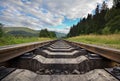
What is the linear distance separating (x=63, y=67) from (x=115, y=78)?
1.40 meters

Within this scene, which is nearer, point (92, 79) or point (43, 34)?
point (92, 79)

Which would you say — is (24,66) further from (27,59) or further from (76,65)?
(76,65)

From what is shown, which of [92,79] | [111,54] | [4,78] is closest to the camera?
[4,78]

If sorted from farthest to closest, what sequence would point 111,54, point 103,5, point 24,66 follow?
1. point 103,5
2. point 24,66
3. point 111,54

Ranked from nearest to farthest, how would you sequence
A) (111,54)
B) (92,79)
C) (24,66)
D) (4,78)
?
(4,78)
(92,79)
(111,54)
(24,66)

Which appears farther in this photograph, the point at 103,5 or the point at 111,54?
the point at 103,5

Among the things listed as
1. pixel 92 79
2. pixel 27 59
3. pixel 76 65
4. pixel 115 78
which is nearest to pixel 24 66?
pixel 27 59

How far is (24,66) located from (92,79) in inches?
61.6

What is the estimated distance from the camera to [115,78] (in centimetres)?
209

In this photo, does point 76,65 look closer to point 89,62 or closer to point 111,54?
point 89,62

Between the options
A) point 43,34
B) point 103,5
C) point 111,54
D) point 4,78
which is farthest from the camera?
point 43,34

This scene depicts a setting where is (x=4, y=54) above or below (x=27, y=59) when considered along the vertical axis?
above

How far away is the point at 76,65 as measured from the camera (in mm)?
3334

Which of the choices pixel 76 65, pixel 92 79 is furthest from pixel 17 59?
pixel 92 79
